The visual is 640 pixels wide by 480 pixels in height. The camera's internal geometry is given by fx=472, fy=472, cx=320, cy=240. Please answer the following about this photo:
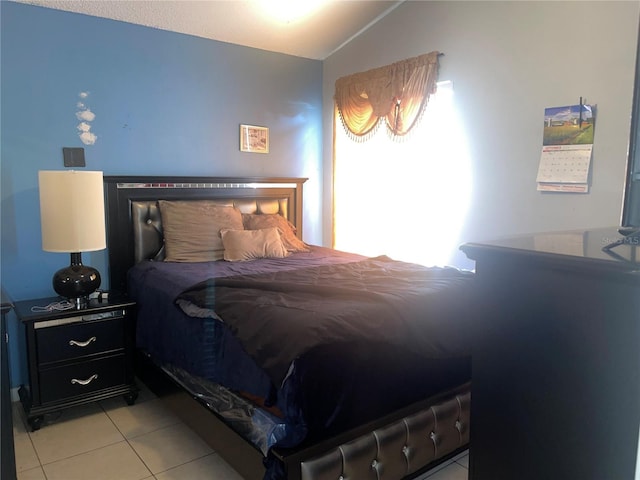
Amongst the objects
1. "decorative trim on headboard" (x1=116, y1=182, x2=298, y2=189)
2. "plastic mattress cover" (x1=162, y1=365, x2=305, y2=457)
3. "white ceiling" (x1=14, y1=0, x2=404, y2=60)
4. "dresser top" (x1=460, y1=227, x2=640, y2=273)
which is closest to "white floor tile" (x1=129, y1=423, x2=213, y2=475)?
"plastic mattress cover" (x1=162, y1=365, x2=305, y2=457)

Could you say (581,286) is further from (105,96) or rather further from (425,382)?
(105,96)

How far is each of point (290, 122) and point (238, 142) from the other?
567 millimetres

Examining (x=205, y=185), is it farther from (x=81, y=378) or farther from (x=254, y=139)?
(x=81, y=378)

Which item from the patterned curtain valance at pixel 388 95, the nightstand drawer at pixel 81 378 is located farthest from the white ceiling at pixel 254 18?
the nightstand drawer at pixel 81 378

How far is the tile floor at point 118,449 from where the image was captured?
2129mm

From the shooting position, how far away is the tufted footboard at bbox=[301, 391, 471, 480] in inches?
66.1

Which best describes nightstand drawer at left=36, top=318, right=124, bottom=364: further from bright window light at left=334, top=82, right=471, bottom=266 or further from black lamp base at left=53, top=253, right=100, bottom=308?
bright window light at left=334, top=82, right=471, bottom=266

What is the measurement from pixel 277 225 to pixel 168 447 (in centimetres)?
181

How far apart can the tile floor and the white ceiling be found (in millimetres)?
2457

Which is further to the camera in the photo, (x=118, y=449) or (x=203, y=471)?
(x=118, y=449)

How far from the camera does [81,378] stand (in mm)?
2656

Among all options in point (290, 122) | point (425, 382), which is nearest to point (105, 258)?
point (290, 122)

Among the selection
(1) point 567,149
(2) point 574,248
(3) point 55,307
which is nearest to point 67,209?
(3) point 55,307

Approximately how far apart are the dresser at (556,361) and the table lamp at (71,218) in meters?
2.30
